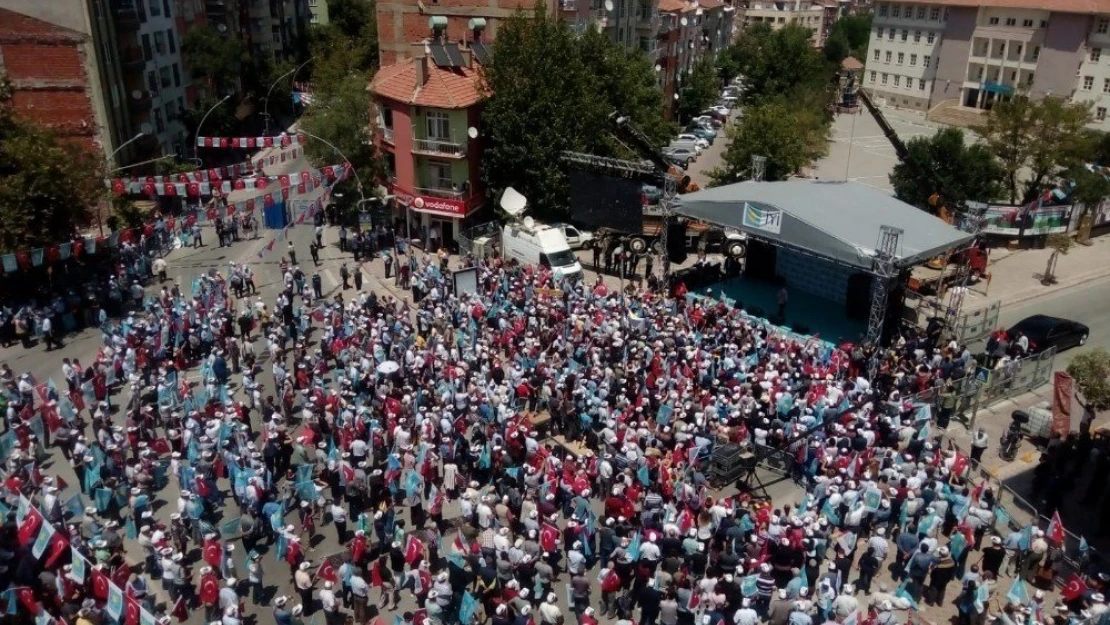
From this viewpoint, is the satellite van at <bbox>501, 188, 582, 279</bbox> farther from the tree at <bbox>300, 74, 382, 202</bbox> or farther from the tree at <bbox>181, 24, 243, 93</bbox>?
the tree at <bbox>181, 24, 243, 93</bbox>

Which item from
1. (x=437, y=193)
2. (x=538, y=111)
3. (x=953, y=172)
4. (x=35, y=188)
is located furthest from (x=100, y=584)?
(x=953, y=172)

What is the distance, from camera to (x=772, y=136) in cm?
4197

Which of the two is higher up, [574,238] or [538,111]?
[538,111]

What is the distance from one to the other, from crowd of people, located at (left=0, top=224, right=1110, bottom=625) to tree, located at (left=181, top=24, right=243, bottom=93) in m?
35.3

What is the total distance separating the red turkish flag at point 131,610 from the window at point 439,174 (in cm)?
2770

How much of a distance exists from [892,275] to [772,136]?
64.1 ft

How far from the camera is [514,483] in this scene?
18609 mm

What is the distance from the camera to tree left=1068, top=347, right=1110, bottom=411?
23406 mm

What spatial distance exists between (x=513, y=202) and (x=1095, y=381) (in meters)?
22.6

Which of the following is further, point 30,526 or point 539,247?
point 539,247

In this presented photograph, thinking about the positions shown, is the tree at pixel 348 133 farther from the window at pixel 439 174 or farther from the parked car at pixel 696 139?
the parked car at pixel 696 139

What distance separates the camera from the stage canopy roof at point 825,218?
26250mm

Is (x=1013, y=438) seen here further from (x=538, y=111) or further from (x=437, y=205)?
(x=437, y=205)

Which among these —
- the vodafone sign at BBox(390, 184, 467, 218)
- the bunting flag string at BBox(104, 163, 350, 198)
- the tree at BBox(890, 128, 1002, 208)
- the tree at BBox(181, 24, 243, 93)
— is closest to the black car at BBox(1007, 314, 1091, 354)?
the tree at BBox(890, 128, 1002, 208)
